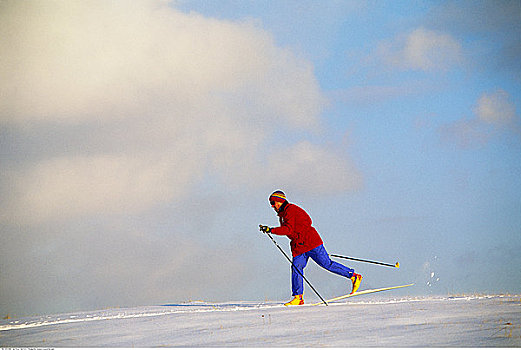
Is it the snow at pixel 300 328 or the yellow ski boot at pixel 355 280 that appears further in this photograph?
the yellow ski boot at pixel 355 280

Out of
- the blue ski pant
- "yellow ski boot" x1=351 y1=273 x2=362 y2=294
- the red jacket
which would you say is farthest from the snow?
"yellow ski boot" x1=351 y1=273 x2=362 y2=294

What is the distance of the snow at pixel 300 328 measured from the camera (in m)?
7.32

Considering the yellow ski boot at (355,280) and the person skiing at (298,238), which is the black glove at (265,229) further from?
the yellow ski boot at (355,280)

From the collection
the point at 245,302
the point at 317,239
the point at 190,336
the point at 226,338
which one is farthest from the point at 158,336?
the point at 245,302

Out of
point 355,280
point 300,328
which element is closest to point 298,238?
point 355,280

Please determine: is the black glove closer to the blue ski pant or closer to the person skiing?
the person skiing

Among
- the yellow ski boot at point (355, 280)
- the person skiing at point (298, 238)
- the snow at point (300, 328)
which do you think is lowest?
the snow at point (300, 328)

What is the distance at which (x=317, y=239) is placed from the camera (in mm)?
12117

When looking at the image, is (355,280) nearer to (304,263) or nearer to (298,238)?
(304,263)

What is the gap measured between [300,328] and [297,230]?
374 cm

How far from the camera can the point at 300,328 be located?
27.6 feet

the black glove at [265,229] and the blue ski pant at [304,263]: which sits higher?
the black glove at [265,229]

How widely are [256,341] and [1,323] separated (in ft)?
21.0

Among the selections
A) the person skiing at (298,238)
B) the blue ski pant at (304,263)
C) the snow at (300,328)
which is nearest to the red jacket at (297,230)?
the person skiing at (298,238)
